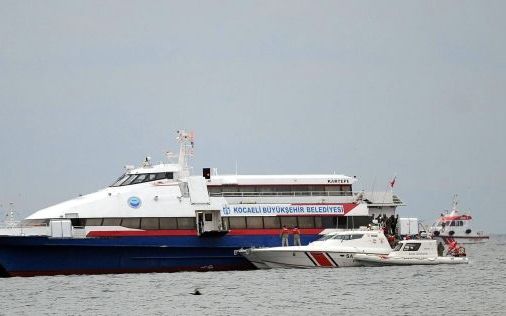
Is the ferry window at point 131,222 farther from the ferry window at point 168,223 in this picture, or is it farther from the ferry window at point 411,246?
the ferry window at point 411,246

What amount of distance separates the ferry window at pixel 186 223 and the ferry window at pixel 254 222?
2.77 metres

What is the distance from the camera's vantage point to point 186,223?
196ft

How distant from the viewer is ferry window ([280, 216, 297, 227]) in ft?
202

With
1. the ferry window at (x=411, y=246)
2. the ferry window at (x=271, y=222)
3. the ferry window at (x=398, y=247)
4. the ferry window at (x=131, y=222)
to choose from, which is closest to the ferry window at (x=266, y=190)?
the ferry window at (x=271, y=222)

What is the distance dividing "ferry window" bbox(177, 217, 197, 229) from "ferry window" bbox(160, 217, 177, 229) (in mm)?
206

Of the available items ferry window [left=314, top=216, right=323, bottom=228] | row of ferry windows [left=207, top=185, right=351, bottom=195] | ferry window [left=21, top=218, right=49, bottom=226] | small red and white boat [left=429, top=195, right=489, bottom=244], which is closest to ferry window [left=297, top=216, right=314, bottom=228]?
ferry window [left=314, top=216, right=323, bottom=228]

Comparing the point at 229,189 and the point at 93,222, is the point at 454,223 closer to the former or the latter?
the point at 229,189

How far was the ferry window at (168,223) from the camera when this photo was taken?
5927 cm

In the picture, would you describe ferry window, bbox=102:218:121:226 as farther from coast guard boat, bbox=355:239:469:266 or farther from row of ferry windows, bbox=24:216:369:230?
coast guard boat, bbox=355:239:469:266

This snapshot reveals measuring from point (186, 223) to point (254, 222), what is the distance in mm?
3507

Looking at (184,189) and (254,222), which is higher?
(184,189)

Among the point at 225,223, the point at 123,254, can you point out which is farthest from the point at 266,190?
the point at 123,254

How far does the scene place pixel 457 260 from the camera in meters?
61.4

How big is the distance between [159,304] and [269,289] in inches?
251
